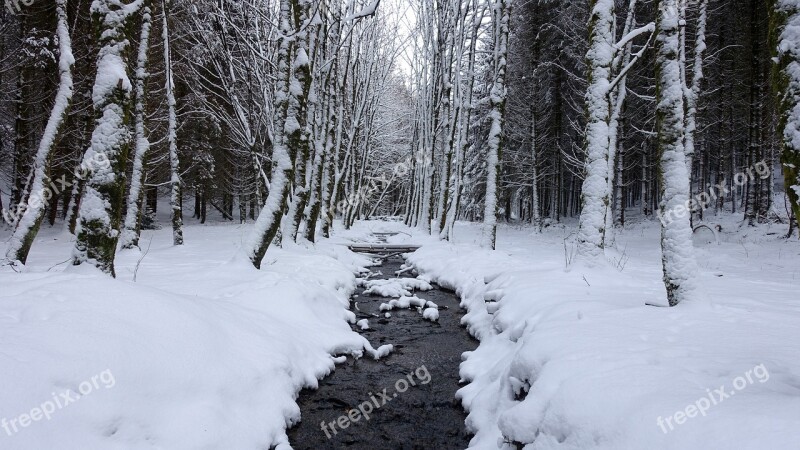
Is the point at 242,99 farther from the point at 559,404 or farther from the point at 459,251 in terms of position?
the point at 559,404

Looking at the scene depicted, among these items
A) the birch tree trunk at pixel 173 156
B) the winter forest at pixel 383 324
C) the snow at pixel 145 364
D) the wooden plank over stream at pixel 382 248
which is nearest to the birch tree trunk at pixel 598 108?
the winter forest at pixel 383 324

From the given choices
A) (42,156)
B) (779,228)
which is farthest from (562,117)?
(42,156)

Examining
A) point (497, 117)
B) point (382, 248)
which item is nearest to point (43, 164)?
point (497, 117)

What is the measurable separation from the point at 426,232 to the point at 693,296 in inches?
711

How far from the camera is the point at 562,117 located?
81.6ft

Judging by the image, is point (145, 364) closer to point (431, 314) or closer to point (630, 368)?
point (630, 368)

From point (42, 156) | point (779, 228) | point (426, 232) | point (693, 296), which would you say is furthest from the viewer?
point (426, 232)

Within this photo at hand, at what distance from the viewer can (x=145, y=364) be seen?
309 cm

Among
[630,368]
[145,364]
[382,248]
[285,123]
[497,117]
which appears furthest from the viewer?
Result: [382,248]
